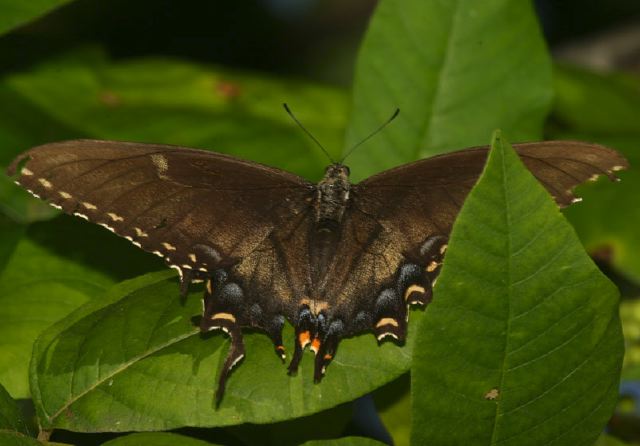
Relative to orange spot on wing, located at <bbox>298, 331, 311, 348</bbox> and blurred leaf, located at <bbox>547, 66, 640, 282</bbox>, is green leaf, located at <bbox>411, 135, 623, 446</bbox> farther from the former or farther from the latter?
blurred leaf, located at <bbox>547, 66, 640, 282</bbox>

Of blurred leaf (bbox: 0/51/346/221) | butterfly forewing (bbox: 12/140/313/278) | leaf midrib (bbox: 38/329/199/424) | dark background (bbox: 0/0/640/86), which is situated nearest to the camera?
leaf midrib (bbox: 38/329/199/424)

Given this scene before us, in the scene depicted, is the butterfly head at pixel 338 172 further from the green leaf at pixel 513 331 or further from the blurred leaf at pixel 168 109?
the green leaf at pixel 513 331

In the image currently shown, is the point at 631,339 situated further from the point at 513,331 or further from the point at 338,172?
the point at 513,331

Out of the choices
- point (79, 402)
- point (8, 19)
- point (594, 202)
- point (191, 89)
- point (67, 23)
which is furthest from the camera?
point (67, 23)

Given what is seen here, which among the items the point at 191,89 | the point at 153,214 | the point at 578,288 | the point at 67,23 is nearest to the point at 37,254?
the point at 153,214

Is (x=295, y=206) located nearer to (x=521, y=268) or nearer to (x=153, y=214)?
(x=153, y=214)

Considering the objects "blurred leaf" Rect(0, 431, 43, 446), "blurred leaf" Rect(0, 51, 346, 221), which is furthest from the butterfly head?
"blurred leaf" Rect(0, 431, 43, 446)
